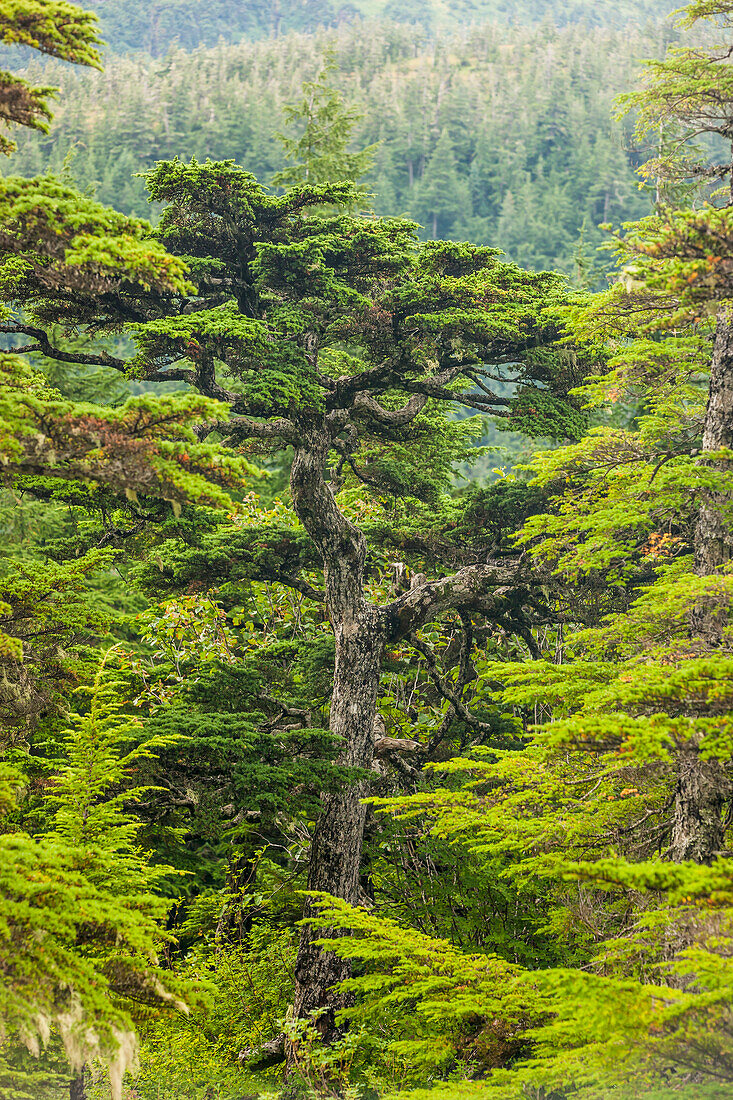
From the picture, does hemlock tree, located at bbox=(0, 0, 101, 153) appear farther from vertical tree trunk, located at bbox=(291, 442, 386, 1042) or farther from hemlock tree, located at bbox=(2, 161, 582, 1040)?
vertical tree trunk, located at bbox=(291, 442, 386, 1042)

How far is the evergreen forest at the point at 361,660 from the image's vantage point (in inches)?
218

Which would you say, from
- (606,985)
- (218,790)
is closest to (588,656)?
(218,790)

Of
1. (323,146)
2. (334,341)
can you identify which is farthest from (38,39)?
(323,146)

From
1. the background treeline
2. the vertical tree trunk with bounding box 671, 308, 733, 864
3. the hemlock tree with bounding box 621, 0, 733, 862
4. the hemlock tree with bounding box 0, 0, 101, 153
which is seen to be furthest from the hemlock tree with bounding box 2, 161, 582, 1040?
the background treeline

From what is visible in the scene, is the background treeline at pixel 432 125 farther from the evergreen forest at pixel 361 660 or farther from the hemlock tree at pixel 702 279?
the hemlock tree at pixel 702 279

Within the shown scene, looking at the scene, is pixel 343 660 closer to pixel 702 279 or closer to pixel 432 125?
pixel 702 279

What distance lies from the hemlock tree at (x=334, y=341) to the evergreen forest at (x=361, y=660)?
0.06 metres

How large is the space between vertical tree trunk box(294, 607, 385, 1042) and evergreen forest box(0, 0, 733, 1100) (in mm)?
55

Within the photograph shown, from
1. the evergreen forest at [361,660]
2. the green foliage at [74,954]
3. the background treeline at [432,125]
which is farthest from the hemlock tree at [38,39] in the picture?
the background treeline at [432,125]

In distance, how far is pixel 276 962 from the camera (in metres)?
13.2

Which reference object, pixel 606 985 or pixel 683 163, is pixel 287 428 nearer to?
pixel 683 163

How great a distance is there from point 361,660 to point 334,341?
4.94 metres

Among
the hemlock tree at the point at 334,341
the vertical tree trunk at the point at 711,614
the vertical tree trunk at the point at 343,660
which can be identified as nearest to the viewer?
the vertical tree trunk at the point at 711,614

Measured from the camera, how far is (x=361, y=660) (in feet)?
41.6
